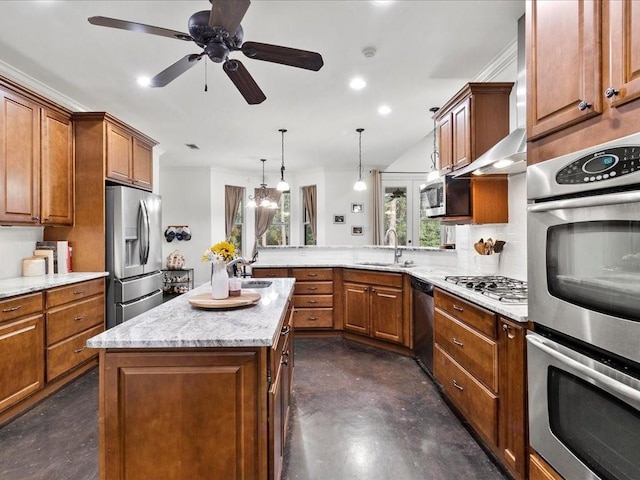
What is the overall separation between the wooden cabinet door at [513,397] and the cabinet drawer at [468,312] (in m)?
0.08

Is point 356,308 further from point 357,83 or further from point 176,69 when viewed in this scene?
point 176,69

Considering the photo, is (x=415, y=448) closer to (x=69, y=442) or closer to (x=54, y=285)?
(x=69, y=442)

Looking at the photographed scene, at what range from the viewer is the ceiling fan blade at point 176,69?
2057 mm

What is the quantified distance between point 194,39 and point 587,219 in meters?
2.04

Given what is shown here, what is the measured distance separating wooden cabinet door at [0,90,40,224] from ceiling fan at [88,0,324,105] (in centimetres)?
140

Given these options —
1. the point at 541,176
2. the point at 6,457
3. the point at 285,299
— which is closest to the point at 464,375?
the point at 285,299

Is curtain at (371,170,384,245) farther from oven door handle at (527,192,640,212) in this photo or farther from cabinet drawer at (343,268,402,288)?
oven door handle at (527,192,640,212)

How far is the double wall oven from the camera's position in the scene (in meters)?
1.04

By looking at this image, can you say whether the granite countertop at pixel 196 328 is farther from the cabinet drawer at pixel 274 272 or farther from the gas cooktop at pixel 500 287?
the cabinet drawer at pixel 274 272

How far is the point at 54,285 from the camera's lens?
8.91 feet

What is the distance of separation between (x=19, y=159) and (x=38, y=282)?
1033 mm

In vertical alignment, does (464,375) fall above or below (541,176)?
below

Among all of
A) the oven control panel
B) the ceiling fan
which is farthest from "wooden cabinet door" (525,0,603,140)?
the ceiling fan

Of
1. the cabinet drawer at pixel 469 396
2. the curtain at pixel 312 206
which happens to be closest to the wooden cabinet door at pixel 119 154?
the cabinet drawer at pixel 469 396
